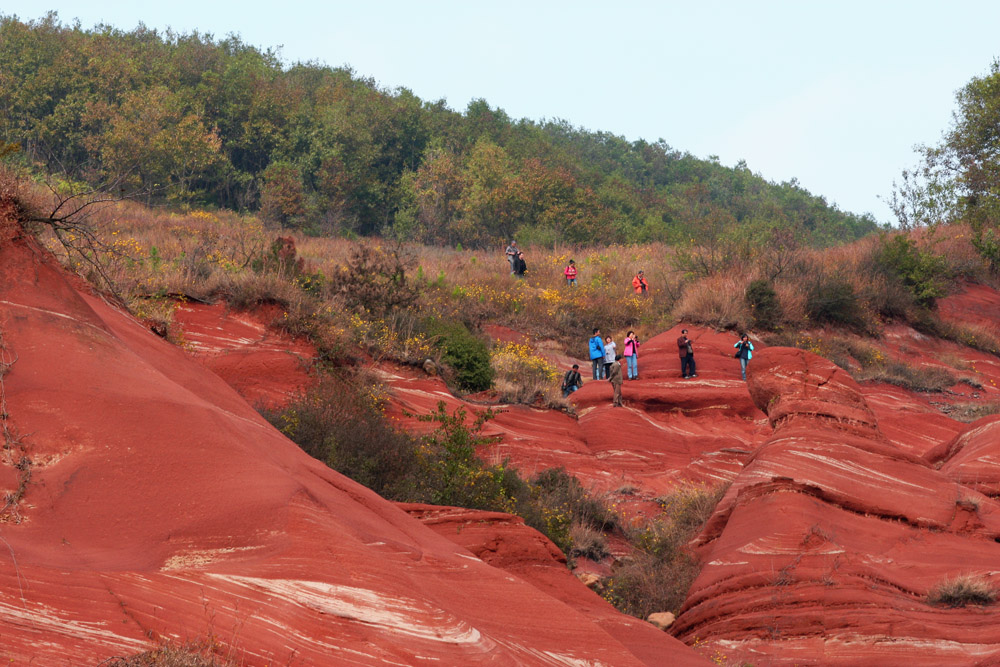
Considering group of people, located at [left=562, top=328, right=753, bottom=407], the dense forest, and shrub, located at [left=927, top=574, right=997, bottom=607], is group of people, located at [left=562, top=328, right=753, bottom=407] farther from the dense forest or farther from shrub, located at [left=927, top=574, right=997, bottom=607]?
the dense forest

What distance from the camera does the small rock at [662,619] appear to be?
843 cm

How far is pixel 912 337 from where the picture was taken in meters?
28.5

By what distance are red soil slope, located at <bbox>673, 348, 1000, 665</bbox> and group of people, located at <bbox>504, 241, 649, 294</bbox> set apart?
19099mm

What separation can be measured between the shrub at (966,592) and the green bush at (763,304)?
1848 cm

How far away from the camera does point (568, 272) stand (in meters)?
29.7

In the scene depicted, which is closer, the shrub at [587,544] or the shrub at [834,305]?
the shrub at [587,544]

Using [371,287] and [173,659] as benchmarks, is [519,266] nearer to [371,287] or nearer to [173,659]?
[371,287]

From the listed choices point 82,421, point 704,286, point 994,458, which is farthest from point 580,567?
point 704,286

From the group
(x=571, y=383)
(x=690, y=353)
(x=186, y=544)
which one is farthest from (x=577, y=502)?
(x=690, y=353)

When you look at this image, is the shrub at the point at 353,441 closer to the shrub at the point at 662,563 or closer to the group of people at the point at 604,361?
the shrub at the point at 662,563

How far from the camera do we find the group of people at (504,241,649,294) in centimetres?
2972

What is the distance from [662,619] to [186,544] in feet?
18.0

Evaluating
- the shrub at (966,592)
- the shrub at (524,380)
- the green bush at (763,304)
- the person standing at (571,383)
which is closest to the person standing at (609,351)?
the person standing at (571,383)

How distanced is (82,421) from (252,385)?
8.34m
